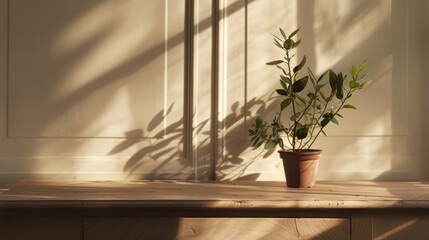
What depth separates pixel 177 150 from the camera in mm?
2682

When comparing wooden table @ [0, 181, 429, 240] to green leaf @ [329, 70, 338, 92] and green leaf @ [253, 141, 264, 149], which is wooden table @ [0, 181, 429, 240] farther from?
green leaf @ [329, 70, 338, 92]

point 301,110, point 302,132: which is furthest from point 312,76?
point 302,132

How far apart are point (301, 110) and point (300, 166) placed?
30 cm

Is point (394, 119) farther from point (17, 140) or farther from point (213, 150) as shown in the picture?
point (17, 140)

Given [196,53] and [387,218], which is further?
[196,53]

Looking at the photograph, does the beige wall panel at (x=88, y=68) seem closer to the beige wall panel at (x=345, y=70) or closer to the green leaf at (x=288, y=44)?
the beige wall panel at (x=345, y=70)

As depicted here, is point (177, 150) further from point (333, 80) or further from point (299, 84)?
point (333, 80)

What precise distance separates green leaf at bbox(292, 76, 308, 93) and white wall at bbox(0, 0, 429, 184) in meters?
0.18

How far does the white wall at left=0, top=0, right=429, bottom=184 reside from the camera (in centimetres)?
263

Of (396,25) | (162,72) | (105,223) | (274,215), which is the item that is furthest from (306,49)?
(105,223)

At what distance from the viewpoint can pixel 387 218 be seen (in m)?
2.24

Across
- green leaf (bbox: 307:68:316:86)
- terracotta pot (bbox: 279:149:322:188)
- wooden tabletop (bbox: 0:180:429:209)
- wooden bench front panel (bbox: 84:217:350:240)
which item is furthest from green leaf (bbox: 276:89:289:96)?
wooden bench front panel (bbox: 84:217:350:240)

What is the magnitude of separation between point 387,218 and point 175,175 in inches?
→ 33.3

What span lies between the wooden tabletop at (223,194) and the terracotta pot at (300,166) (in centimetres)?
4
